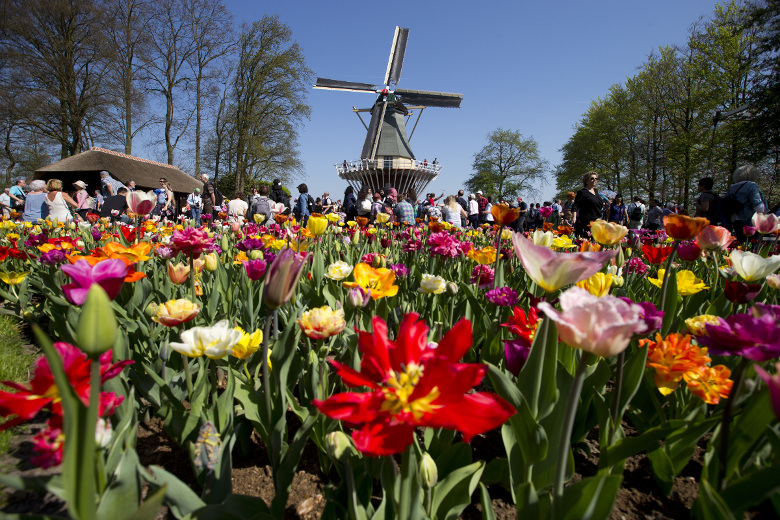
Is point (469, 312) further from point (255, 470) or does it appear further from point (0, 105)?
point (0, 105)

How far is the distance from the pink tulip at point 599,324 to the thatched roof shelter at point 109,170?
25919 mm

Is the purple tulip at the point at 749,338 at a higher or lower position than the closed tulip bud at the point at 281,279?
lower

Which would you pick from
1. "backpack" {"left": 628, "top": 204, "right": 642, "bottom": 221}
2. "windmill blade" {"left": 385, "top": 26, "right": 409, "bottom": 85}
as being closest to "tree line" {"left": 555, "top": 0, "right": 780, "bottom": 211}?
"backpack" {"left": 628, "top": 204, "right": 642, "bottom": 221}

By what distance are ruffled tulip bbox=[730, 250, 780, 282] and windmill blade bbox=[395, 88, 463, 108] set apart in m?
32.4

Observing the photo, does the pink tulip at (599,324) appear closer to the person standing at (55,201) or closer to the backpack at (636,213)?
the person standing at (55,201)

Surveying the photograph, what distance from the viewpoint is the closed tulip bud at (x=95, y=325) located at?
0.64 m

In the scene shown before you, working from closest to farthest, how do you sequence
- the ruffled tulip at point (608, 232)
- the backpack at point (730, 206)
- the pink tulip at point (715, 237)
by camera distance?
the ruffled tulip at point (608, 232)
the pink tulip at point (715, 237)
the backpack at point (730, 206)

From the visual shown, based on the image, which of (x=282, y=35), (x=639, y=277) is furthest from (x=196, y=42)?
(x=639, y=277)

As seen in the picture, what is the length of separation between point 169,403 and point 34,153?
34120mm

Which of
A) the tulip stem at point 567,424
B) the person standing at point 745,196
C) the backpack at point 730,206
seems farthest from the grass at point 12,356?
the backpack at point 730,206

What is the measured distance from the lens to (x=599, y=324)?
0.67 meters

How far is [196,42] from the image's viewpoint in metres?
24.6

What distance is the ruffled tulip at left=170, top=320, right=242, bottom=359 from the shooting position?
1.13 metres

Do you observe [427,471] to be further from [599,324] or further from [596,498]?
[599,324]
